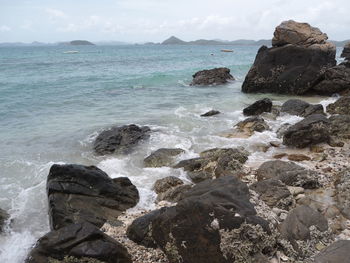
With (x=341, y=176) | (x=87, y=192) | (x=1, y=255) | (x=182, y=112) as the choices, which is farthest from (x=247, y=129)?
(x=1, y=255)

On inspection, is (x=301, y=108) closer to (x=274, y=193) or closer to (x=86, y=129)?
(x=86, y=129)

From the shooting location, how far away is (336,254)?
5.20 m

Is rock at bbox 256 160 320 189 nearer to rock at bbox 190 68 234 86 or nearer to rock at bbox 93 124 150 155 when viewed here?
rock at bbox 93 124 150 155

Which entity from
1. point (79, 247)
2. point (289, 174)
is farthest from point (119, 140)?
point (79, 247)

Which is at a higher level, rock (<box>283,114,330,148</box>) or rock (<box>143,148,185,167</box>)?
rock (<box>283,114,330,148</box>)

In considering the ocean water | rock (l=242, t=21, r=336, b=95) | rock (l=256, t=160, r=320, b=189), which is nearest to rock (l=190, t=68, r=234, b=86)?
the ocean water

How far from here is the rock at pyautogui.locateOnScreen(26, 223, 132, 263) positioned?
580 cm

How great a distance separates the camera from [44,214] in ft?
28.5

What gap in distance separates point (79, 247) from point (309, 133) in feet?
30.9

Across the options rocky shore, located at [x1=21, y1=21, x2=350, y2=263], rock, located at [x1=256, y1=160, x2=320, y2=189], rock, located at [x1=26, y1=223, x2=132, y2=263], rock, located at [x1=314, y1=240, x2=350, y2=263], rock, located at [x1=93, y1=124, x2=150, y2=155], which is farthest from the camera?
rock, located at [x1=93, y1=124, x2=150, y2=155]

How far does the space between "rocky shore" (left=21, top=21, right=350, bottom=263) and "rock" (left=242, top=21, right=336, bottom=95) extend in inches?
423

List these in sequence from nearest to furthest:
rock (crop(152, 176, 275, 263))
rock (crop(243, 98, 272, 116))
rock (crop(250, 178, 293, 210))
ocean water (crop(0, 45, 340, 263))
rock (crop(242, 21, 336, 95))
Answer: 1. rock (crop(152, 176, 275, 263))
2. rock (crop(250, 178, 293, 210))
3. ocean water (crop(0, 45, 340, 263))
4. rock (crop(243, 98, 272, 116))
5. rock (crop(242, 21, 336, 95))

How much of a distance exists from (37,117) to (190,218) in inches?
603

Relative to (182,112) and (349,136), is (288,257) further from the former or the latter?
(182,112)
